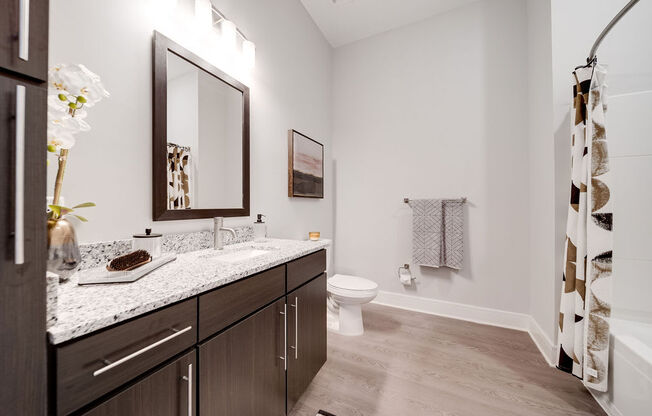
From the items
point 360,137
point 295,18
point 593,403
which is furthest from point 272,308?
point 295,18

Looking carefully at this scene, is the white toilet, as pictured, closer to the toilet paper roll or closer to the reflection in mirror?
the toilet paper roll

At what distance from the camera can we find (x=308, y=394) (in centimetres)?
142

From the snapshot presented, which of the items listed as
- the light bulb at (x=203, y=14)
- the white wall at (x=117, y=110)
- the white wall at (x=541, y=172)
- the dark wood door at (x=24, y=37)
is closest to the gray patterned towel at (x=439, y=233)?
the white wall at (x=541, y=172)

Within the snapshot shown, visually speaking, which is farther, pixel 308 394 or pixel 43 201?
pixel 308 394

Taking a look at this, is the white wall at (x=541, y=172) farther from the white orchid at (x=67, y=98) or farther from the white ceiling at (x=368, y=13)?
the white orchid at (x=67, y=98)

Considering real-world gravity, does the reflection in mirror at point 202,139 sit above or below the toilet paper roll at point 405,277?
above

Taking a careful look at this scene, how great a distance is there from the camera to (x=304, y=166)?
233cm

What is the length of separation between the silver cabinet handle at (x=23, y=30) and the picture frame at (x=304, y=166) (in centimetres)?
174

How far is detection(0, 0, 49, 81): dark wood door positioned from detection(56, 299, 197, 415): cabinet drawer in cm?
49

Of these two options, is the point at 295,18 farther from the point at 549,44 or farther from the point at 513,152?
the point at 513,152

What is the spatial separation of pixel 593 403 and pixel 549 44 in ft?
7.29

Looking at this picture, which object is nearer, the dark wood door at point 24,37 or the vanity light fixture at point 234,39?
the dark wood door at point 24,37

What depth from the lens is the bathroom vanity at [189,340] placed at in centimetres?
50

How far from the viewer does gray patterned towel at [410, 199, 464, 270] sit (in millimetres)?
2350
